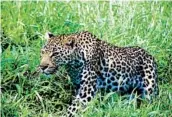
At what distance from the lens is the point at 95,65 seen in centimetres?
524

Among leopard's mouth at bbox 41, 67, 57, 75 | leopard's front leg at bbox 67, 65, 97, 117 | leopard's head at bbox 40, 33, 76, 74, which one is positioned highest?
leopard's head at bbox 40, 33, 76, 74

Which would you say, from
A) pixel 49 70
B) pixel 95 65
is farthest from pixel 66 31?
pixel 49 70

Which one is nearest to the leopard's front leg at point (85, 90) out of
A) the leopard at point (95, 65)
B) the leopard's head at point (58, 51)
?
the leopard at point (95, 65)

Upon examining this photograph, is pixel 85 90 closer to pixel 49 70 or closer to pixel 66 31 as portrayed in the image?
pixel 49 70

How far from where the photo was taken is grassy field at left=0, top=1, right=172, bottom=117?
5.02 m

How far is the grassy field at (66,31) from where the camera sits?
16.5ft

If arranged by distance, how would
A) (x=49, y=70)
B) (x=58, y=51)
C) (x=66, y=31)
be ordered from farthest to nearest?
(x=66, y=31) < (x=58, y=51) < (x=49, y=70)

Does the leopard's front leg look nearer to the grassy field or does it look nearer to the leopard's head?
the grassy field

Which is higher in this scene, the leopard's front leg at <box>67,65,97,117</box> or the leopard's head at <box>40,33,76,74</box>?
the leopard's head at <box>40,33,76,74</box>

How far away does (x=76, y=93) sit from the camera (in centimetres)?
519

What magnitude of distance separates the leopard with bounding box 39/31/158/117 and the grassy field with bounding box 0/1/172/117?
0.31ft

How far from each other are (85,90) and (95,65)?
0.76 feet

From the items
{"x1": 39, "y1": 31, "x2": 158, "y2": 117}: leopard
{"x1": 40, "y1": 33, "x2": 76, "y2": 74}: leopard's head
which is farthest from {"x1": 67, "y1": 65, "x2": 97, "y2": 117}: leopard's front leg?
{"x1": 40, "y1": 33, "x2": 76, "y2": 74}: leopard's head

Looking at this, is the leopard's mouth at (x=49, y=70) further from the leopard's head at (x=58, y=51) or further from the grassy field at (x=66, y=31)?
the grassy field at (x=66, y=31)
